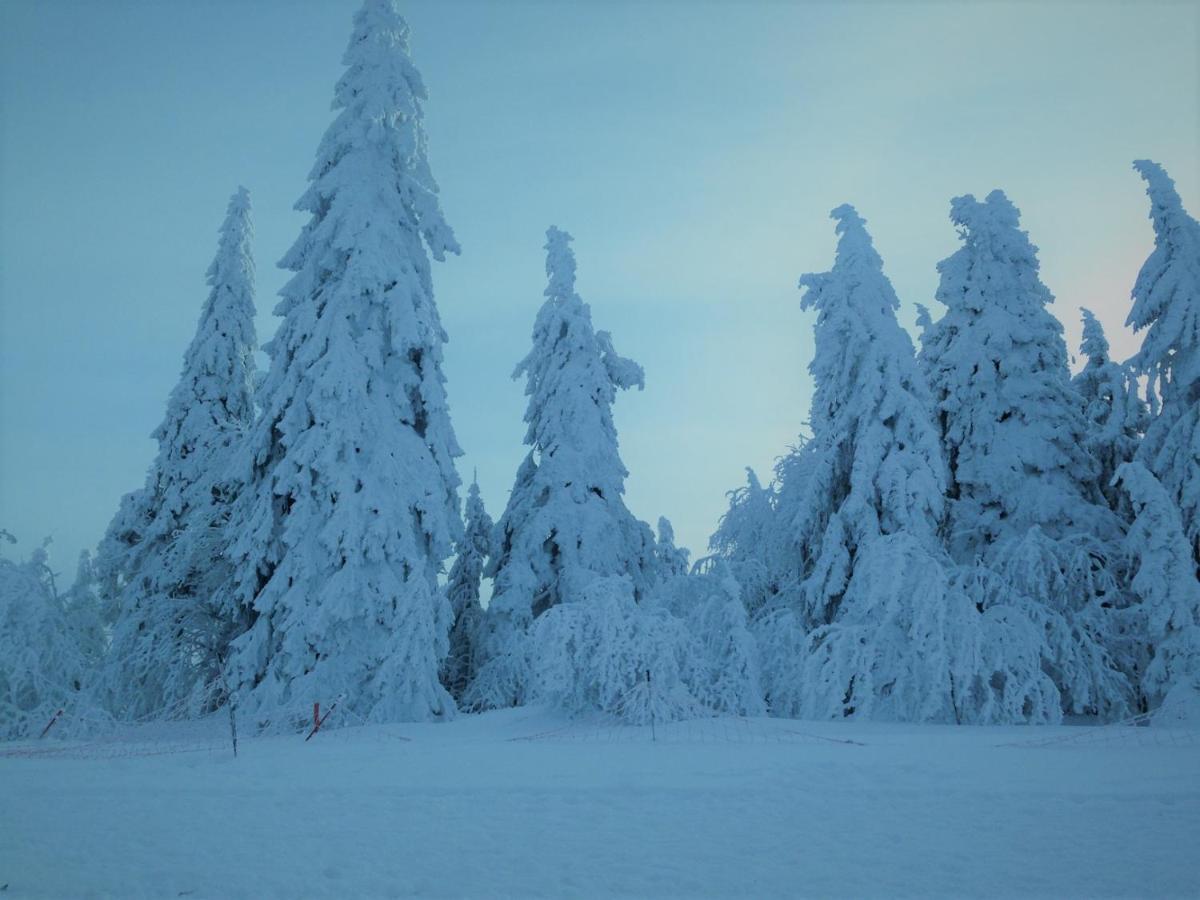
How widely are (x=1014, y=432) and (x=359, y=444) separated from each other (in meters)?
16.6

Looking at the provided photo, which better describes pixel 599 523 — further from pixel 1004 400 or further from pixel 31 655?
pixel 31 655

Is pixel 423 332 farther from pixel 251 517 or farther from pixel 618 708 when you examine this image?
pixel 618 708

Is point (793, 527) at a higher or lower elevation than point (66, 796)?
higher

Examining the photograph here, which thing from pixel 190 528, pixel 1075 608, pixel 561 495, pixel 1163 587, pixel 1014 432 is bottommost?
pixel 1075 608

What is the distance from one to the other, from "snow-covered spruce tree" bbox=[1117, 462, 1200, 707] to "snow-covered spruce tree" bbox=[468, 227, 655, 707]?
12.0 meters

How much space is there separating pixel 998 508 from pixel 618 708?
12.5m

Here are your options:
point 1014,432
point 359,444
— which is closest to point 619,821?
point 359,444

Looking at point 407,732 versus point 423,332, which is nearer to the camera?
point 407,732

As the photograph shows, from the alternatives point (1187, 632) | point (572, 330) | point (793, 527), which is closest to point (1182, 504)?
point (1187, 632)

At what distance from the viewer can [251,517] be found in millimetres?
19875

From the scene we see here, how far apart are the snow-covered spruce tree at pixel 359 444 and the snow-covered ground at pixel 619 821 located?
5.18 meters

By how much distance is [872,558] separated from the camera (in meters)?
17.7

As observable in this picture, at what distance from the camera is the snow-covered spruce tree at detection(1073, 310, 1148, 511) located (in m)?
21.8

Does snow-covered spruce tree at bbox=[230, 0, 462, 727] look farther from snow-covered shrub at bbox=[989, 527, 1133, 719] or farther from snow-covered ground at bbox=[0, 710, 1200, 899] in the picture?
snow-covered shrub at bbox=[989, 527, 1133, 719]
